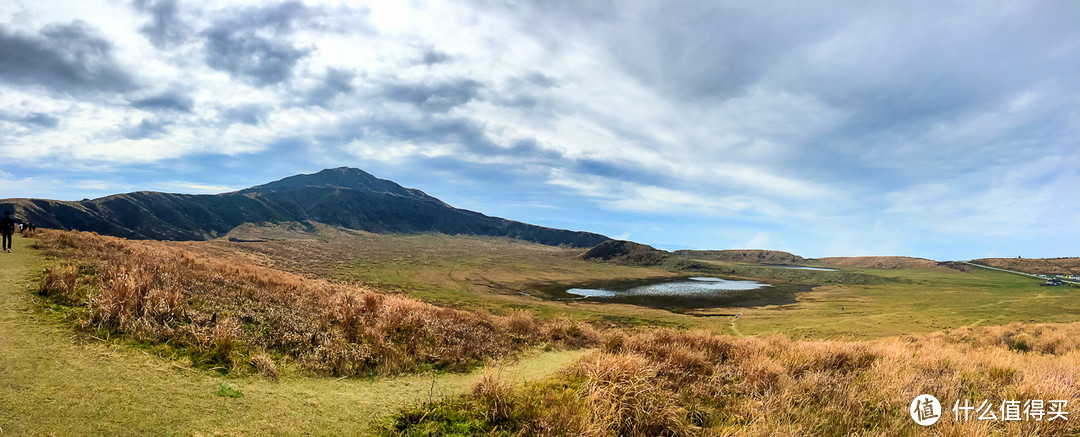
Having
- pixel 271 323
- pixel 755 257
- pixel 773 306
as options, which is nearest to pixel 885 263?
pixel 755 257

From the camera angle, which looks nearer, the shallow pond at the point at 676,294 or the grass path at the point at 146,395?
the grass path at the point at 146,395

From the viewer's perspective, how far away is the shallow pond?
58594 mm

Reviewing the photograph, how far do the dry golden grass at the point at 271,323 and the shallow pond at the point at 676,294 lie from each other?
153 feet

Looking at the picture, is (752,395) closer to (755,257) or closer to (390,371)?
(390,371)

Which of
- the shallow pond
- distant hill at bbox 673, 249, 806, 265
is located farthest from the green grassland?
distant hill at bbox 673, 249, 806, 265

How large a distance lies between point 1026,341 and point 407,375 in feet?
85.7

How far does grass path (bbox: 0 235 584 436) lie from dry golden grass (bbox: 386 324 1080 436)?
109 centimetres

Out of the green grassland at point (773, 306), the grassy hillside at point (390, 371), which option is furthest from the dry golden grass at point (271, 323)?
the green grassland at point (773, 306)

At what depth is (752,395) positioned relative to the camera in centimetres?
688

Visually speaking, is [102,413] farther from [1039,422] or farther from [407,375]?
[1039,422]

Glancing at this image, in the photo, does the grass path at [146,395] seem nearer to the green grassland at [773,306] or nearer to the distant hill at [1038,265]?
the green grassland at [773,306]

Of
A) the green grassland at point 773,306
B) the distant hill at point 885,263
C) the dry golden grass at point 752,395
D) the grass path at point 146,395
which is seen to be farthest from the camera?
the distant hill at point 885,263

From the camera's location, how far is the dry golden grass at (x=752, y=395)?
555cm

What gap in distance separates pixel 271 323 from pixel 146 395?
A: 4247mm
